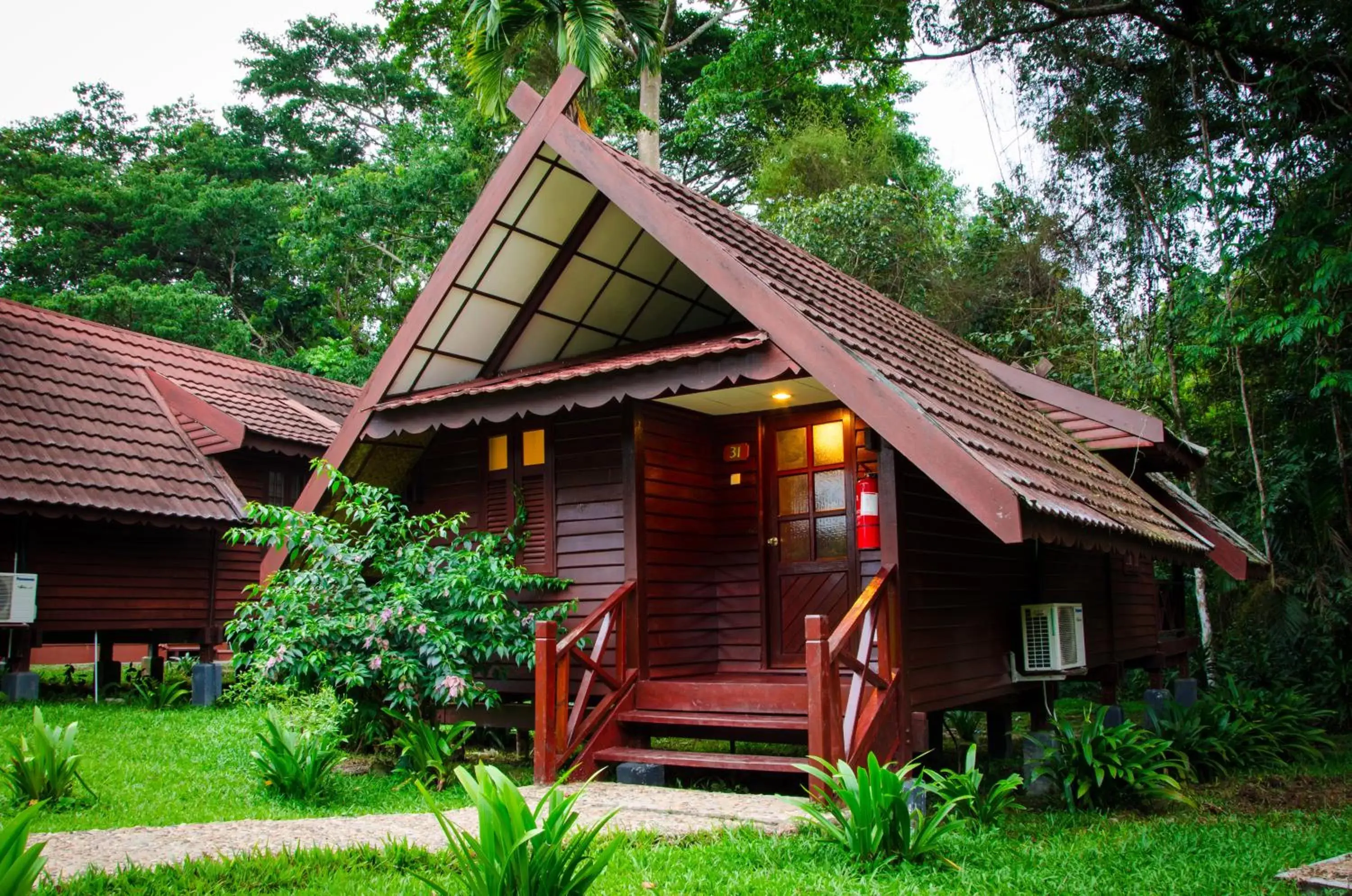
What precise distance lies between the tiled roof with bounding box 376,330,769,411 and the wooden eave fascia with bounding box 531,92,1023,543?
0.91 feet

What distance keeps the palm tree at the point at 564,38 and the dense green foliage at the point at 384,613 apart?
28.8 ft

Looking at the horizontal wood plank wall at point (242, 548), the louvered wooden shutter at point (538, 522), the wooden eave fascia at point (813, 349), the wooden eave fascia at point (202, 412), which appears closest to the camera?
the wooden eave fascia at point (813, 349)

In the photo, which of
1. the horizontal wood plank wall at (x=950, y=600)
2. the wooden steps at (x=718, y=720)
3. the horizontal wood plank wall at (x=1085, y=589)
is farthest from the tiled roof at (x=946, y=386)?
the wooden steps at (x=718, y=720)

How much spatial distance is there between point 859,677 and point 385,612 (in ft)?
12.3

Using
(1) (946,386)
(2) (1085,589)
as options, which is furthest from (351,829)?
(2) (1085,589)

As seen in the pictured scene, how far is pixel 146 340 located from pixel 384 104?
848 inches

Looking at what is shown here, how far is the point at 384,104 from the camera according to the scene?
1439 inches

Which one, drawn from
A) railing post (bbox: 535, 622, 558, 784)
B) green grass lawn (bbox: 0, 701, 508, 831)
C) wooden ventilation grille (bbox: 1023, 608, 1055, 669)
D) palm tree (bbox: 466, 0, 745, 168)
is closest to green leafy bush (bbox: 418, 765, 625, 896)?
green grass lawn (bbox: 0, 701, 508, 831)

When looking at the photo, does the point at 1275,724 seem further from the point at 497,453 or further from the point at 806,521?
the point at 497,453

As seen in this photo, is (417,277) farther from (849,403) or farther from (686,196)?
(849,403)

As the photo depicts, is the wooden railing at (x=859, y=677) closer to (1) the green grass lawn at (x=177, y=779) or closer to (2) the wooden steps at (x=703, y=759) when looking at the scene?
(2) the wooden steps at (x=703, y=759)

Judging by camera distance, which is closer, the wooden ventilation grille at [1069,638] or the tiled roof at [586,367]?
the tiled roof at [586,367]

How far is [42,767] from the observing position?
6855mm

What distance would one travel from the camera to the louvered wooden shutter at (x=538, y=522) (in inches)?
395
